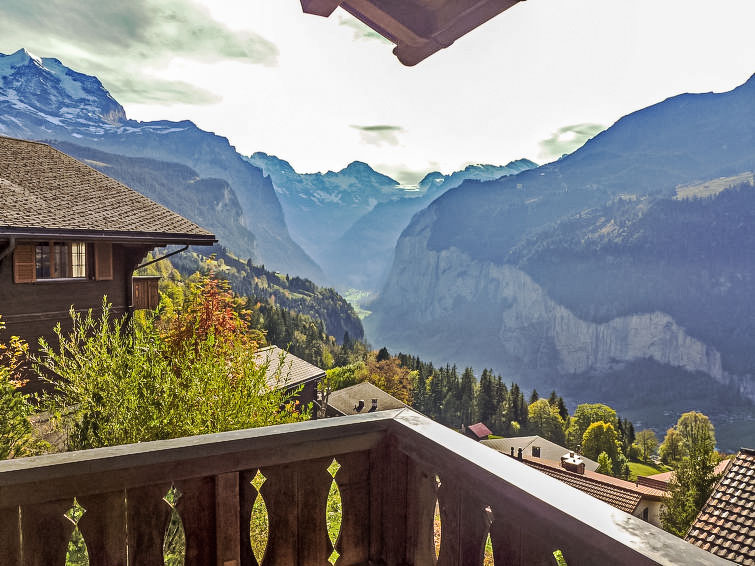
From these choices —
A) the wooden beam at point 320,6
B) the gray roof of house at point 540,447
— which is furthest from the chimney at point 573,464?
the wooden beam at point 320,6

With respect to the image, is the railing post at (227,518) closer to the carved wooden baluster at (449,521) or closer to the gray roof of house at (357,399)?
the carved wooden baluster at (449,521)

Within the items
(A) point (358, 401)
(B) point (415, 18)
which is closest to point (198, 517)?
(B) point (415, 18)

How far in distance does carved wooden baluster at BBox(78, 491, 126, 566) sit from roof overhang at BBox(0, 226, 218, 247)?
905cm

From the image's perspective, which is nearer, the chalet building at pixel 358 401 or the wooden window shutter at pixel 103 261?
the wooden window shutter at pixel 103 261

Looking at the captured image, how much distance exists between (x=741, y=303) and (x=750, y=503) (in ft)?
452

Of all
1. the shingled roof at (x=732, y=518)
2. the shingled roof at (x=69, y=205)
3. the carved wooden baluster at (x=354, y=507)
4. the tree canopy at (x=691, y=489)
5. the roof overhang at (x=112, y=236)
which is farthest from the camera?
the tree canopy at (x=691, y=489)

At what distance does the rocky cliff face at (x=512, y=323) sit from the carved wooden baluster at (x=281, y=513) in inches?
5160

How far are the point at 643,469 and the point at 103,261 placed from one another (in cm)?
7227

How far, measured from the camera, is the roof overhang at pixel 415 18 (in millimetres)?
1577

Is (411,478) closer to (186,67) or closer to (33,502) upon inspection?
(33,502)

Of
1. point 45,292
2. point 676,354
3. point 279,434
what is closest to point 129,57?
point 45,292

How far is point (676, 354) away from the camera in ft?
376

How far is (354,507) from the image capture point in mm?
2094

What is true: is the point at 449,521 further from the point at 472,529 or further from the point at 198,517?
the point at 198,517
